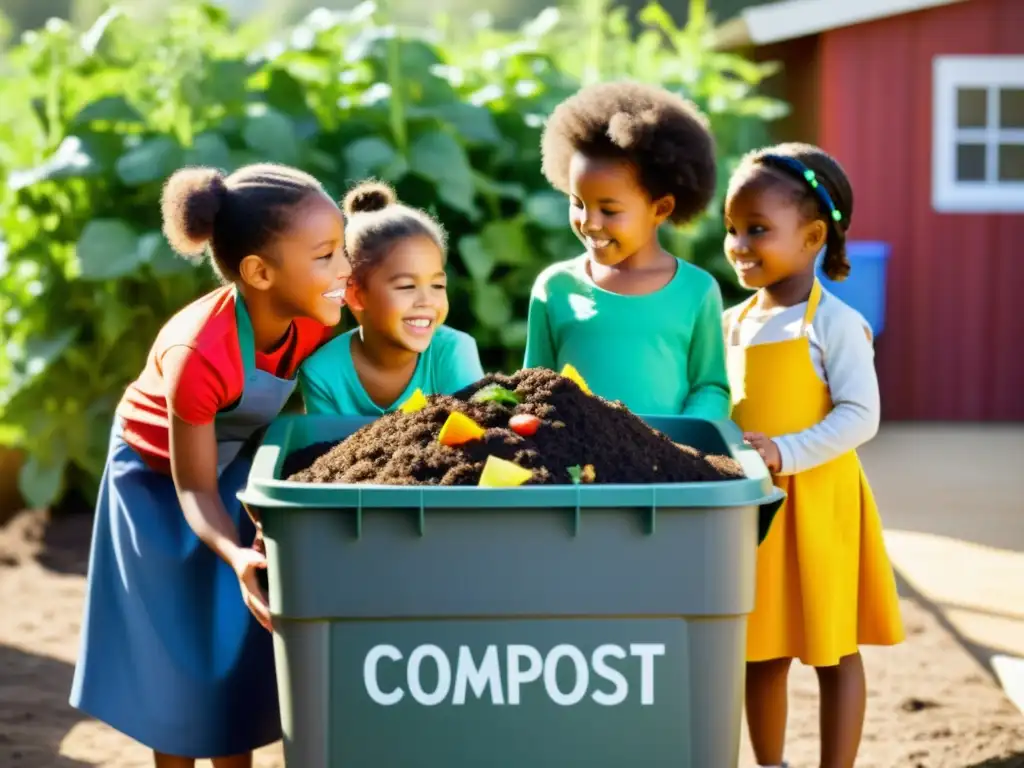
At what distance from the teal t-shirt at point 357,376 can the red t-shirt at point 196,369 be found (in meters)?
0.04

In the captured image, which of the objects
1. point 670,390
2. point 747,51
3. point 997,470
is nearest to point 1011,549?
point 997,470

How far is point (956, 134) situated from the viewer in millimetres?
9516

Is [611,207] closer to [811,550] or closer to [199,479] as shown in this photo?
[811,550]

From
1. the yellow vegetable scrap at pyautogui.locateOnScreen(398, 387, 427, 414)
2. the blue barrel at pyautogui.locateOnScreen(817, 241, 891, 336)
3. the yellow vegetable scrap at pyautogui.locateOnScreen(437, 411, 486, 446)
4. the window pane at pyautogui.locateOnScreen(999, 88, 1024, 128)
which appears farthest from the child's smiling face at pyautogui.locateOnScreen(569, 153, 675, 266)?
the window pane at pyautogui.locateOnScreen(999, 88, 1024, 128)

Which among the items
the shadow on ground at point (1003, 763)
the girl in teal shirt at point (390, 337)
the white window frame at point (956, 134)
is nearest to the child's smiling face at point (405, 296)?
the girl in teal shirt at point (390, 337)

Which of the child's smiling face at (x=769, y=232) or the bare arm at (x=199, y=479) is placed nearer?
the bare arm at (x=199, y=479)

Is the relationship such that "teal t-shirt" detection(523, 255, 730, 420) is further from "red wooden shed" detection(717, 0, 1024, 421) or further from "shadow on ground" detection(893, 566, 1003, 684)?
"red wooden shed" detection(717, 0, 1024, 421)

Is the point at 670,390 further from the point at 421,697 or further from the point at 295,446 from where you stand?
the point at 421,697

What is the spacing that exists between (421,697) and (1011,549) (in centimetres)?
401

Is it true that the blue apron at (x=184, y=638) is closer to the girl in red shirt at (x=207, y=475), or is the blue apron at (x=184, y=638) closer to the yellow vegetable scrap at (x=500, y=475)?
the girl in red shirt at (x=207, y=475)

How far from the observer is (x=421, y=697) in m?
2.02

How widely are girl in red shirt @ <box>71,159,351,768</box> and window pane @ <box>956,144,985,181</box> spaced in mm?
8090

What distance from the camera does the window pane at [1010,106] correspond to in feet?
32.0

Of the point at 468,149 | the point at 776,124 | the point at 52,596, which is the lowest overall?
the point at 52,596
